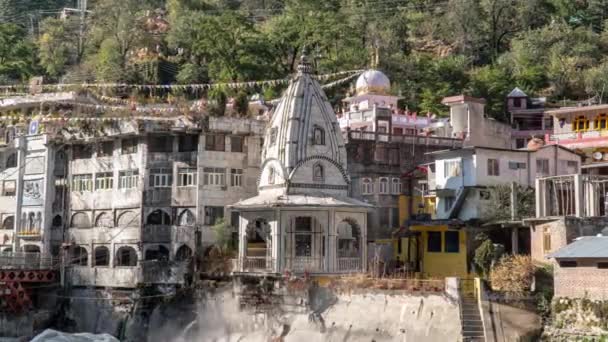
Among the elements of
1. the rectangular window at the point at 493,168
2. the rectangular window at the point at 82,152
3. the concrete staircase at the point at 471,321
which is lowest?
the concrete staircase at the point at 471,321

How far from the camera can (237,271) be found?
45.2 meters

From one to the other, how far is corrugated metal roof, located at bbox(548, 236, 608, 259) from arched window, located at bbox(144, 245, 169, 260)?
22013mm

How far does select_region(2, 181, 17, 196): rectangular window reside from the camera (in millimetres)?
58547

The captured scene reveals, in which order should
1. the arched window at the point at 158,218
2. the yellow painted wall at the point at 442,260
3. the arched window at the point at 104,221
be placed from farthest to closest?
1. the arched window at the point at 104,221
2. the arched window at the point at 158,218
3. the yellow painted wall at the point at 442,260

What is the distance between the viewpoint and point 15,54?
98.2 meters

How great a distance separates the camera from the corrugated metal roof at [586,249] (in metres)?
34.3

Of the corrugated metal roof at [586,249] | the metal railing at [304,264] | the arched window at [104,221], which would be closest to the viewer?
the corrugated metal roof at [586,249]

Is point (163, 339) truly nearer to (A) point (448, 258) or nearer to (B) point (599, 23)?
(A) point (448, 258)

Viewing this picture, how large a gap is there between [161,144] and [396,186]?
41.4ft

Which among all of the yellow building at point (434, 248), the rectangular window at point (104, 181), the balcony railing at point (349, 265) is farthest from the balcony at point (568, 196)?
the rectangular window at point (104, 181)

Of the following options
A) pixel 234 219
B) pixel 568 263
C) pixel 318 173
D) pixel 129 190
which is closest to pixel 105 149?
pixel 129 190

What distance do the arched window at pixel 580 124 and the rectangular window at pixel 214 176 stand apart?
75.3ft

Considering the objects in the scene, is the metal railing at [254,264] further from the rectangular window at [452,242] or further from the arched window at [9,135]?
the arched window at [9,135]

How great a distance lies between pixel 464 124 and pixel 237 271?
74.0 feet
